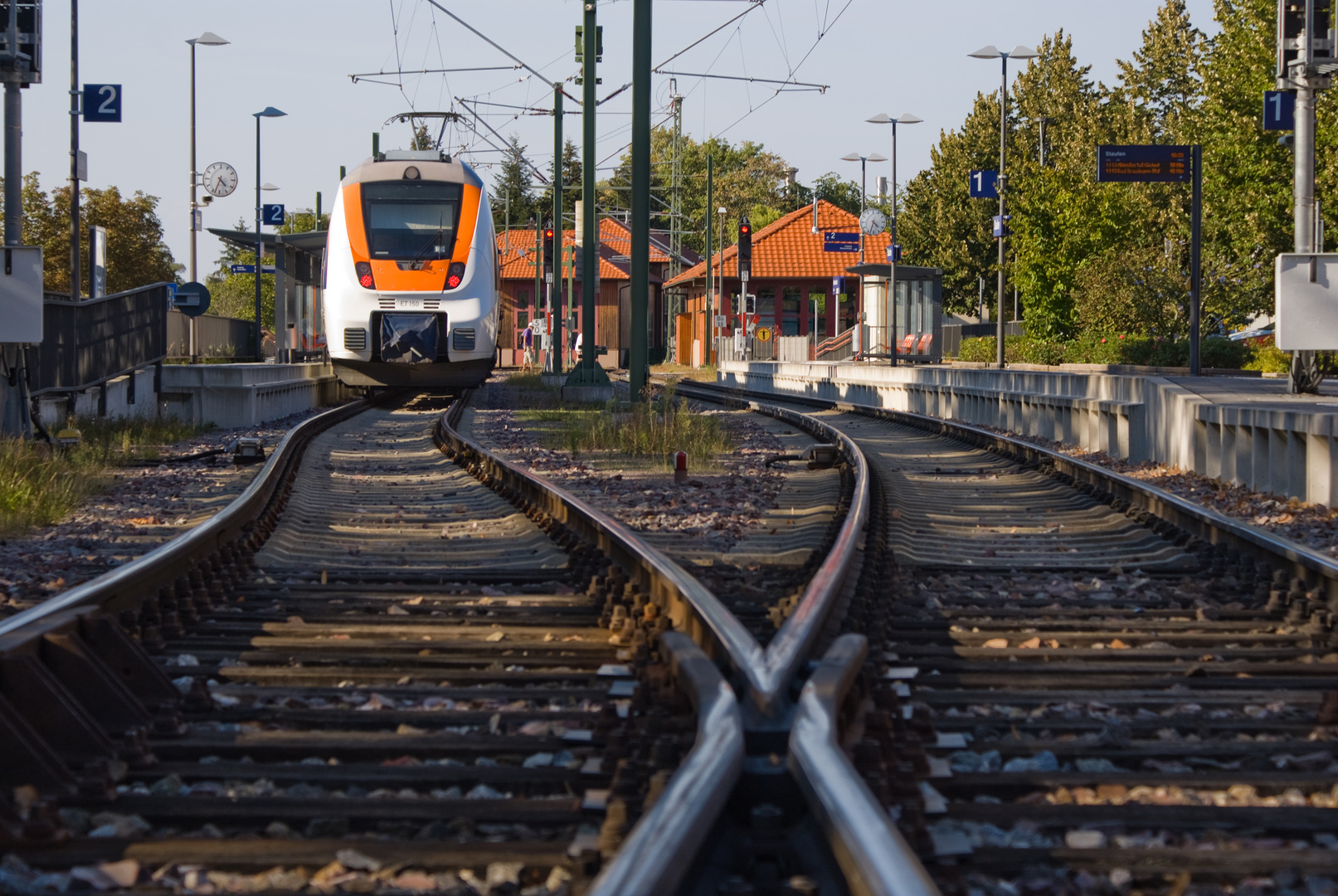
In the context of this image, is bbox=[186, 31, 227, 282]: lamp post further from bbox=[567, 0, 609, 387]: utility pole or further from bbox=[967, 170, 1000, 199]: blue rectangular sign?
bbox=[967, 170, 1000, 199]: blue rectangular sign

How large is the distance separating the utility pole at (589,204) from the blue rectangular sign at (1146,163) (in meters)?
8.79

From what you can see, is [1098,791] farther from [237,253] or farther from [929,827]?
[237,253]

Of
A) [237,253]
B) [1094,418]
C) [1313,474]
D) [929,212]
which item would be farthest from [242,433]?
[237,253]

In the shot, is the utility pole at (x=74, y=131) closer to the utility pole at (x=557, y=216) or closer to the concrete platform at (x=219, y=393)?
the concrete platform at (x=219, y=393)

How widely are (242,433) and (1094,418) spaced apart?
10257 mm

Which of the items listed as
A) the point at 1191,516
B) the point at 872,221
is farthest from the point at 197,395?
the point at 872,221

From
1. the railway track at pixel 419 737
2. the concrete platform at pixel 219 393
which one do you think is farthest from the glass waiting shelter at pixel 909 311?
the railway track at pixel 419 737

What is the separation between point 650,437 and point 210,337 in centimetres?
2818

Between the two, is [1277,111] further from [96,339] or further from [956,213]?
[956,213]

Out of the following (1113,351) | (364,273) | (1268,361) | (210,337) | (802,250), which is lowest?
(1268,361)

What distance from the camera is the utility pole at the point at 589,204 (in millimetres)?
27578

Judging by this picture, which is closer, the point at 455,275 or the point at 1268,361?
the point at 455,275

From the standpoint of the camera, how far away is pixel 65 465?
1258 cm

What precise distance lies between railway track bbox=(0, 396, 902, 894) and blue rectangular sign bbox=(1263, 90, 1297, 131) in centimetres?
1516
